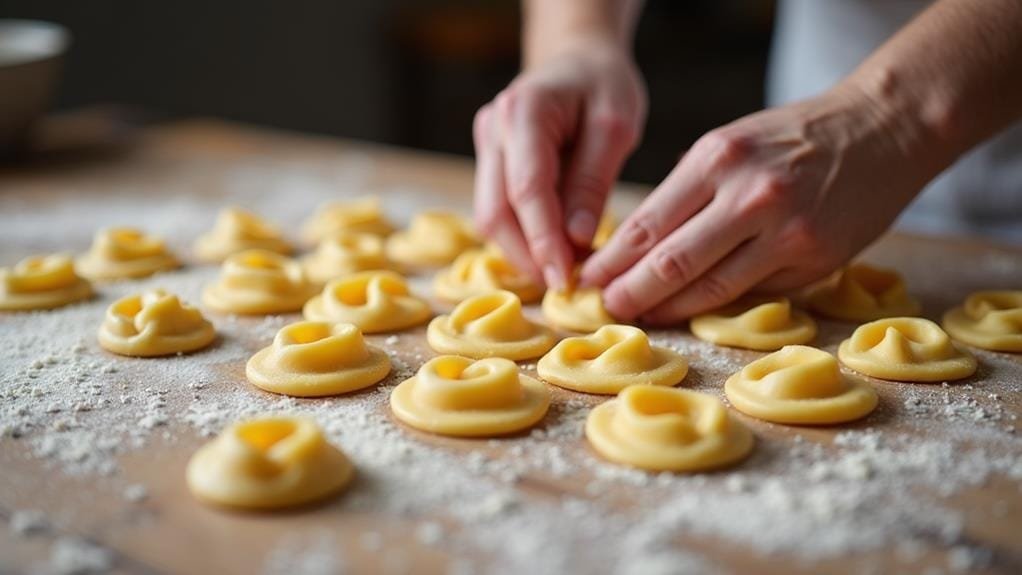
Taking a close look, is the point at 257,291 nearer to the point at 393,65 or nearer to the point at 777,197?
the point at 777,197

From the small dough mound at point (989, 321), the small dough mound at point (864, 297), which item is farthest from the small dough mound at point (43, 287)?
the small dough mound at point (989, 321)

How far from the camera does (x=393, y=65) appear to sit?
221 inches

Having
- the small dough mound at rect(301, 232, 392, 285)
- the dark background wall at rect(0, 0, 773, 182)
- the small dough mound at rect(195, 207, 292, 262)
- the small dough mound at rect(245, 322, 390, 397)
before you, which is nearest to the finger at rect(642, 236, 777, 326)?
the small dough mound at rect(245, 322, 390, 397)

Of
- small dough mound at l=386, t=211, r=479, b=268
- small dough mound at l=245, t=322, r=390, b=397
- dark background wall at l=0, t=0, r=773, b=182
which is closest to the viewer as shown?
small dough mound at l=245, t=322, r=390, b=397

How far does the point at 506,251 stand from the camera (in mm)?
1878

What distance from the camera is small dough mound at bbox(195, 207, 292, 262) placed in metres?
2.19

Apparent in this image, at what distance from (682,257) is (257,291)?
76 centimetres

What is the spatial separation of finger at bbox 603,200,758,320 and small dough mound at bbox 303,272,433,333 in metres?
0.35

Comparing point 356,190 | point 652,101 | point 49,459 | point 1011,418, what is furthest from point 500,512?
point 652,101

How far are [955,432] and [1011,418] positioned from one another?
10 cm

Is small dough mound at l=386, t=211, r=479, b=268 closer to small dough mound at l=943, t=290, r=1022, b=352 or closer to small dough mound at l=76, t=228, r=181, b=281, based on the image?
small dough mound at l=76, t=228, r=181, b=281

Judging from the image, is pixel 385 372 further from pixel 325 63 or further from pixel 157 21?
pixel 325 63

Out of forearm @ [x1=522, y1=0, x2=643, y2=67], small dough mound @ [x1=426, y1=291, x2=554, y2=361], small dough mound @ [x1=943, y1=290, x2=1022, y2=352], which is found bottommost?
small dough mound @ [x1=426, y1=291, x2=554, y2=361]

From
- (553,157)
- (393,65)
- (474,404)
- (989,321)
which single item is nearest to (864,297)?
(989,321)
